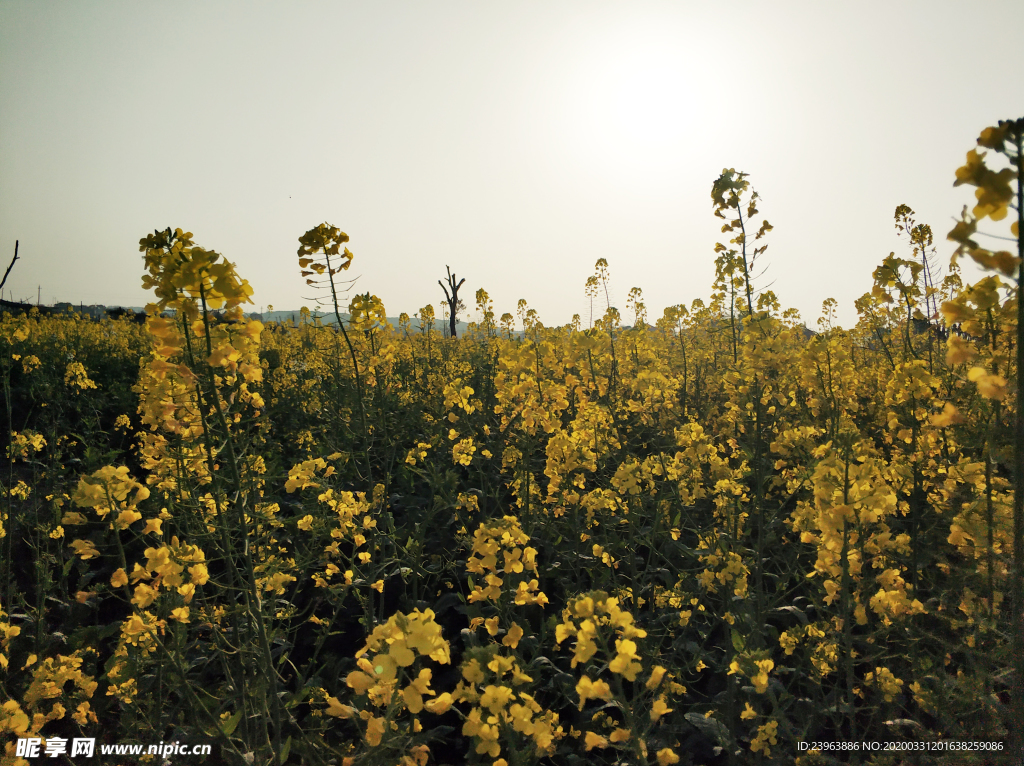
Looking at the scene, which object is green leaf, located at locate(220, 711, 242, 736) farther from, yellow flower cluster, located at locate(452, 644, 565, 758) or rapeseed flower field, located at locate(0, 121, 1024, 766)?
yellow flower cluster, located at locate(452, 644, 565, 758)

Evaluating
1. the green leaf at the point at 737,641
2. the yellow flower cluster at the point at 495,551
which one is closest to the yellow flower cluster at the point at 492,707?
the yellow flower cluster at the point at 495,551

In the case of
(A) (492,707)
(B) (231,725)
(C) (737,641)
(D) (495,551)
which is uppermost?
(D) (495,551)

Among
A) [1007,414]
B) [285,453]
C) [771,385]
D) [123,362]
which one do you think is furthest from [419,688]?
[123,362]

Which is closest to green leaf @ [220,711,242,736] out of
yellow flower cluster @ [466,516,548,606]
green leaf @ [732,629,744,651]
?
yellow flower cluster @ [466,516,548,606]

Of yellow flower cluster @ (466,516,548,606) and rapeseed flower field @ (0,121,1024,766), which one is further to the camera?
yellow flower cluster @ (466,516,548,606)

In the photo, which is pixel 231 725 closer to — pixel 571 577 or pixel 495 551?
pixel 495 551

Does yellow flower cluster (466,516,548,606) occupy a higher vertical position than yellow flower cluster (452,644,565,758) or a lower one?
higher

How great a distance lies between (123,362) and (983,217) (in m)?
12.6

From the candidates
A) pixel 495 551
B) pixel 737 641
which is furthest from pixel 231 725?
pixel 737 641

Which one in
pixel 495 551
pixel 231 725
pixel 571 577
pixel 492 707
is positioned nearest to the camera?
pixel 492 707

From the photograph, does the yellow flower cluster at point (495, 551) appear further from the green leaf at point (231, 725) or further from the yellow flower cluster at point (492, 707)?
the green leaf at point (231, 725)

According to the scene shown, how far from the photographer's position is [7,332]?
22.6 ft

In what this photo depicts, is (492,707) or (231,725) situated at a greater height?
(492,707)

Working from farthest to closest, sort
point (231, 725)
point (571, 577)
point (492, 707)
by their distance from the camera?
point (571, 577) → point (231, 725) → point (492, 707)
